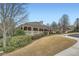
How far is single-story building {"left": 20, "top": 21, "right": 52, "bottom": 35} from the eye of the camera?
22.0ft

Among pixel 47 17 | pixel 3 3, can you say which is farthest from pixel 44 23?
pixel 3 3

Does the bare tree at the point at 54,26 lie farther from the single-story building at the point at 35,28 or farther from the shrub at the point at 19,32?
the shrub at the point at 19,32

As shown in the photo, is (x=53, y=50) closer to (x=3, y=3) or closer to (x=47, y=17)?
(x=47, y=17)

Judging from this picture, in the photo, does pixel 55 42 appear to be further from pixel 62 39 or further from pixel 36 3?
pixel 36 3

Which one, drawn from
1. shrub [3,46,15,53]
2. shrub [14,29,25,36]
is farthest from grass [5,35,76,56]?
shrub [14,29,25,36]

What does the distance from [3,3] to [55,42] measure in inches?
29.6

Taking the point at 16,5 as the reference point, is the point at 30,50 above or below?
below

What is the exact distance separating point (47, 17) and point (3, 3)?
53 cm

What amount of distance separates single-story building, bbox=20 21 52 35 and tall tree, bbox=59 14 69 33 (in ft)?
0.47

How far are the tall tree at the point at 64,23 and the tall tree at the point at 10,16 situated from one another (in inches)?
16.7

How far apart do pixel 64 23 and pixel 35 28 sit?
13.6 inches

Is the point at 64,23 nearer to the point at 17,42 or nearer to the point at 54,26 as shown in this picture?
the point at 54,26

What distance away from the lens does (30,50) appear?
22.0ft

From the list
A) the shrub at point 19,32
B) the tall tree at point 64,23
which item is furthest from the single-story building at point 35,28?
the tall tree at point 64,23
